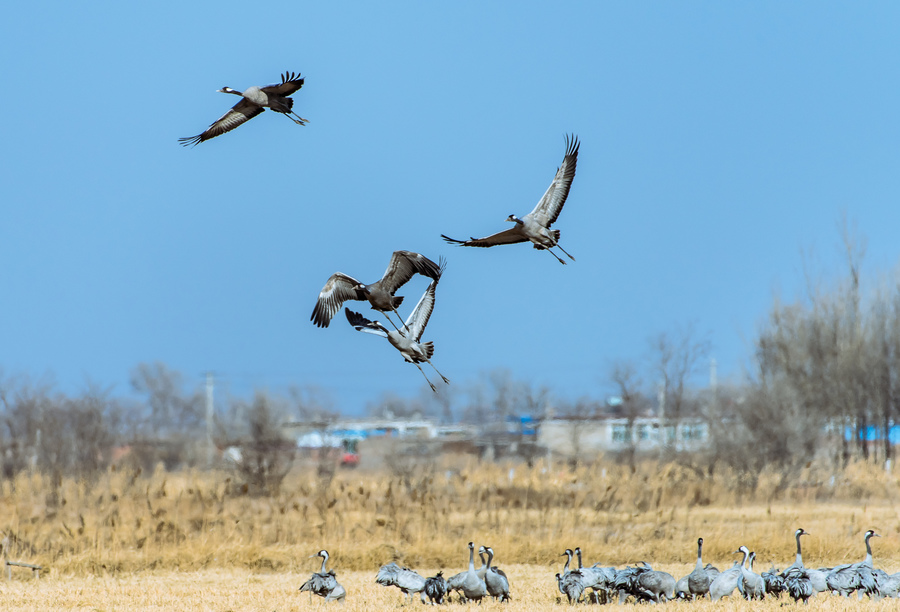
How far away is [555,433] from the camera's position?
48625 mm

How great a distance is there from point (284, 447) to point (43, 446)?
6071 millimetres

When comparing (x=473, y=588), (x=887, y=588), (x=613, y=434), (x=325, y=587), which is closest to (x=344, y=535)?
(x=325, y=587)

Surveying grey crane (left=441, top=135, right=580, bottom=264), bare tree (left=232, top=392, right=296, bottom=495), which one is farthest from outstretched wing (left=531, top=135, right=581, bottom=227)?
bare tree (left=232, top=392, right=296, bottom=495)

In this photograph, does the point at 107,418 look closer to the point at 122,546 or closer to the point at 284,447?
the point at 284,447

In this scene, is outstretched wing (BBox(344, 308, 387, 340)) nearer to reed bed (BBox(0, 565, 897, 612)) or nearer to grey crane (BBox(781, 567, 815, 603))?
reed bed (BBox(0, 565, 897, 612))

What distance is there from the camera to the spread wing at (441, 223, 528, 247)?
11.6m

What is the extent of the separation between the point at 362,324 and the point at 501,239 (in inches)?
72.1

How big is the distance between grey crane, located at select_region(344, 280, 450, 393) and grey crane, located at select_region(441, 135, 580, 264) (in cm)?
77

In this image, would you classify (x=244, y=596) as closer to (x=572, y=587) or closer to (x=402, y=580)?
(x=402, y=580)

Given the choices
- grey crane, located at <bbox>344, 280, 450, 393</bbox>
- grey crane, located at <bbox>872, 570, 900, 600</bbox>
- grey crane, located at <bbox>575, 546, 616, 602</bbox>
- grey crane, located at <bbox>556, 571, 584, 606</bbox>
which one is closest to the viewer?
grey crane, located at <bbox>344, 280, 450, 393</bbox>

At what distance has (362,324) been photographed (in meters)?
11.1

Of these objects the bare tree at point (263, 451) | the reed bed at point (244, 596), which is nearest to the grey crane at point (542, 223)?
the reed bed at point (244, 596)

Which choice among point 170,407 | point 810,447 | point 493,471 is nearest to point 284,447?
point 493,471

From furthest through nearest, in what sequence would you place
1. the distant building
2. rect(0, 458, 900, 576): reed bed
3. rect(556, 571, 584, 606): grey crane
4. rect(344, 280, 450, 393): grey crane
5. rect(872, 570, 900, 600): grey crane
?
the distant building < rect(0, 458, 900, 576): reed bed < rect(872, 570, 900, 600): grey crane < rect(556, 571, 584, 606): grey crane < rect(344, 280, 450, 393): grey crane
